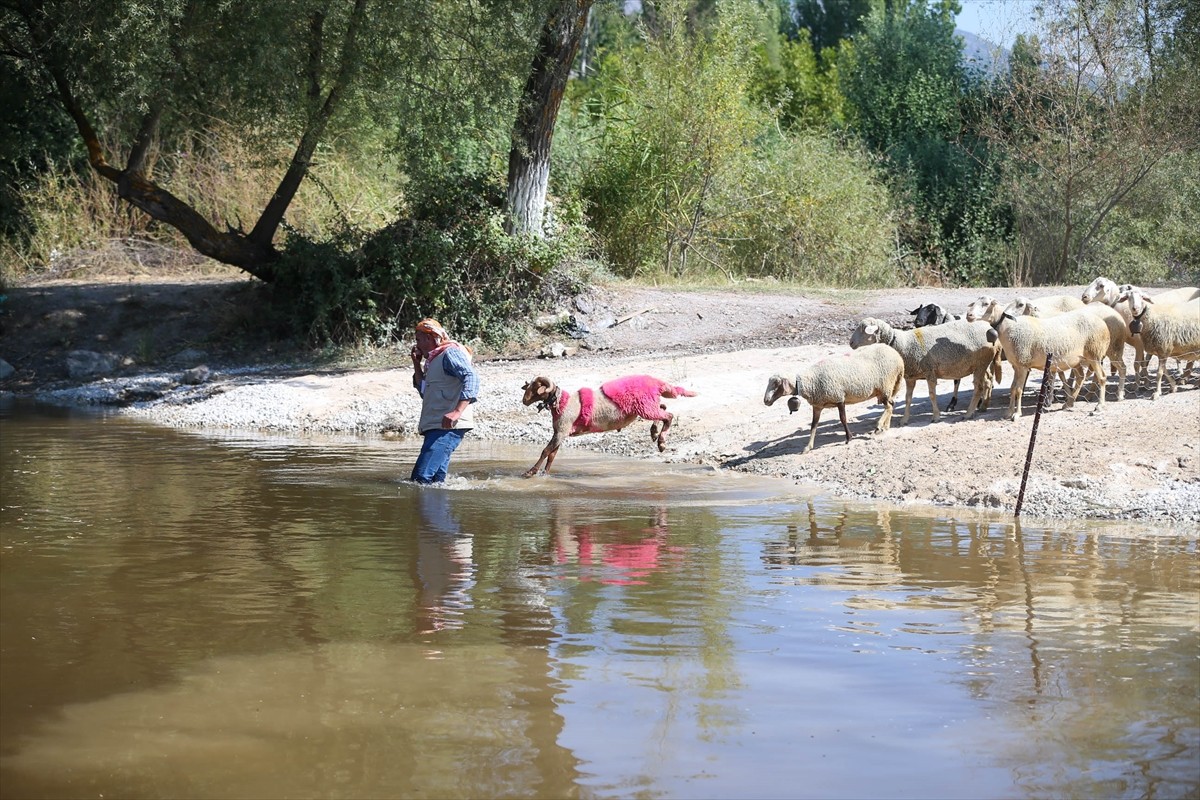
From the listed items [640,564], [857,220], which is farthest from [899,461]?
[857,220]

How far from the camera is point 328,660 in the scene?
7.05m

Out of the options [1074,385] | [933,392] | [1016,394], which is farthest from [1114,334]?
[933,392]

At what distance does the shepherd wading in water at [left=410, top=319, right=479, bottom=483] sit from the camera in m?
12.7

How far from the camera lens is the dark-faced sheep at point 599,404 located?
13.4 m

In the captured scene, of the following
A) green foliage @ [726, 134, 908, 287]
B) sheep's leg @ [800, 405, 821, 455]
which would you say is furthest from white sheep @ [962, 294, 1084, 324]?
green foliage @ [726, 134, 908, 287]

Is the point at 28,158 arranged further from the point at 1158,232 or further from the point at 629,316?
the point at 1158,232

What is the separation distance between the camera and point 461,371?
501 inches

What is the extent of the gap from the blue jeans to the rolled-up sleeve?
0.39m

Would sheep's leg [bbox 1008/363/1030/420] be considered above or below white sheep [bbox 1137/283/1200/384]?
below

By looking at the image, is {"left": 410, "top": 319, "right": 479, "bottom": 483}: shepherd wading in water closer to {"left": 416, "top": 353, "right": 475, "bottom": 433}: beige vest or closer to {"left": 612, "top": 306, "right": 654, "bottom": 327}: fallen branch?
{"left": 416, "top": 353, "right": 475, "bottom": 433}: beige vest

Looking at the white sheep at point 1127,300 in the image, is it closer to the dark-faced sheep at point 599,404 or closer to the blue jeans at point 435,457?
the dark-faced sheep at point 599,404

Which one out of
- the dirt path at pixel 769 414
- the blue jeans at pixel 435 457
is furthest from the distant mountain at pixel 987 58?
the blue jeans at pixel 435 457

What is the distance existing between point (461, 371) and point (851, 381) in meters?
3.87

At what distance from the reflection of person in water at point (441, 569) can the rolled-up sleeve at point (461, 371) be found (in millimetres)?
1190
